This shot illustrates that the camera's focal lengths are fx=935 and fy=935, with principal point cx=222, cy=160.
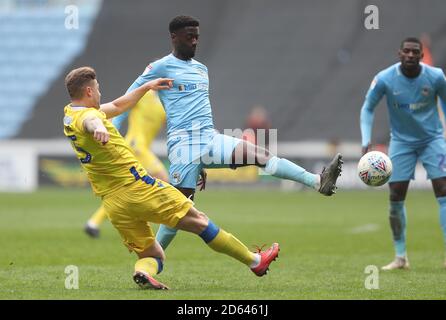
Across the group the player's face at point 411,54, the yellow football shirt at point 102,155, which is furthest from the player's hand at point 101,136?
the player's face at point 411,54

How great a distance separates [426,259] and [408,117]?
6.21 feet

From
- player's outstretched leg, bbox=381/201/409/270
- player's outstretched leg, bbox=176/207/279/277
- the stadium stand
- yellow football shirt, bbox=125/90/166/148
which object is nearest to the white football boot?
player's outstretched leg, bbox=381/201/409/270

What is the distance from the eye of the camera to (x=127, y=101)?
827 cm

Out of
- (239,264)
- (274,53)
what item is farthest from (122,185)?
(274,53)

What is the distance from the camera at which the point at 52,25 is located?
3584cm

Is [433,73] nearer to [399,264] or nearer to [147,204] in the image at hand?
[399,264]

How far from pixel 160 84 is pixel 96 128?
1612mm

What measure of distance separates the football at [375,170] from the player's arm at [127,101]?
80.4 inches

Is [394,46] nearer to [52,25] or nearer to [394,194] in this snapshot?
[52,25]

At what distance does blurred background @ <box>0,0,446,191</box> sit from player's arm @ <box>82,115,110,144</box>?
21933 mm

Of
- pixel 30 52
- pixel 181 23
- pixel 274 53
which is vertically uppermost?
pixel 181 23

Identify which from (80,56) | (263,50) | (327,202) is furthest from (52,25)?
(327,202)

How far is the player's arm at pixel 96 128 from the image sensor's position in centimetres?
691

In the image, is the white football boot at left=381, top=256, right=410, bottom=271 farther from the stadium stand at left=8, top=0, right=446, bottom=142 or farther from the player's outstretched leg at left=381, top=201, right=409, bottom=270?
the stadium stand at left=8, top=0, right=446, bottom=142
